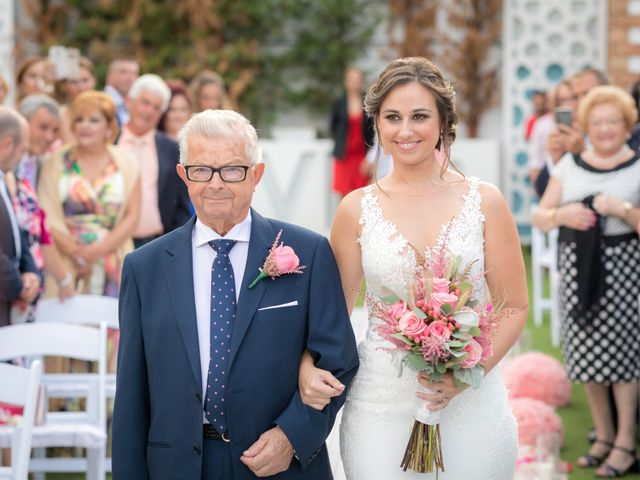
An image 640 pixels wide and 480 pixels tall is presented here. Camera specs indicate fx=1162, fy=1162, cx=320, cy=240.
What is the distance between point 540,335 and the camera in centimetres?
1059

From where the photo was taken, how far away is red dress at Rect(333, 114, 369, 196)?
50.2ft

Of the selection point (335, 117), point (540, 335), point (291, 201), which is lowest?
point (540, 335)

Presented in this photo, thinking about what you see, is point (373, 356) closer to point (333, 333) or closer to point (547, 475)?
point (333, 333)

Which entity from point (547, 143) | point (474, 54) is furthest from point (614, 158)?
point (474, 54)

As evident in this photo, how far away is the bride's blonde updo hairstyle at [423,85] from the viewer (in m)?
3.89

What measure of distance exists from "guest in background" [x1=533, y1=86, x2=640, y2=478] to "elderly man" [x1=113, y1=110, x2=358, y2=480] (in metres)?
3.15

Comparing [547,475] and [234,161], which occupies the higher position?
[234,161]

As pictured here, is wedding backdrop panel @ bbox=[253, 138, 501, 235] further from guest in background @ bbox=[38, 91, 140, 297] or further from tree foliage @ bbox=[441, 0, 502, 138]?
guest in background @ bbox=[38, 91, 140, 297]

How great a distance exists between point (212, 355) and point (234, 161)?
0.60 m

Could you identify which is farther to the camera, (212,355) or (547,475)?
(547,475)

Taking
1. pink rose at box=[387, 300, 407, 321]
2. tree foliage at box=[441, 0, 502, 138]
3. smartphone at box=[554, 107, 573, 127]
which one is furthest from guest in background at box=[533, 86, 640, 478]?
tree foliage at box=[441, 0, 502, 138]

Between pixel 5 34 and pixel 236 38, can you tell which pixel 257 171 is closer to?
pixel 5 34

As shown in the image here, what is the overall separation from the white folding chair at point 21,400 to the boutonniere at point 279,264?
1.50 meters

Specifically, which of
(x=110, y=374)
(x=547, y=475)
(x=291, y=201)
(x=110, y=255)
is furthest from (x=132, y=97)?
(x=291, y=201)
